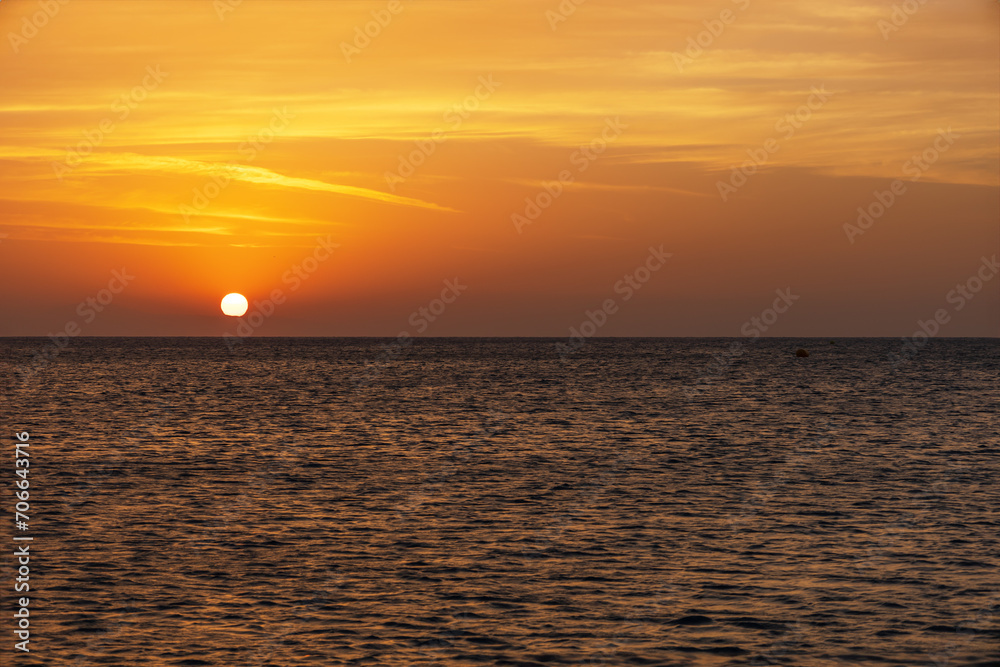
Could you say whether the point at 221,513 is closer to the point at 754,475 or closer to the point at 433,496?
the point at 433,496

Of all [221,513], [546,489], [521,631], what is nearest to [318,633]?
[521,631]

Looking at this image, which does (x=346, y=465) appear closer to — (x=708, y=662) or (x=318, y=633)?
(x=318, y=633)

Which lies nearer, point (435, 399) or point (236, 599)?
point (236, 599)

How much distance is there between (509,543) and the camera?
95.8 ft

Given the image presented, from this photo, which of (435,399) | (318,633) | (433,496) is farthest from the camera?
(435,399)

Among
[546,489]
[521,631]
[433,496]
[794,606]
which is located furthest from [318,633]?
[546,489]

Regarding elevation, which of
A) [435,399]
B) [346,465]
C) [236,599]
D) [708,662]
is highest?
[435,399]

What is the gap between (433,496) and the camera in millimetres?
37500

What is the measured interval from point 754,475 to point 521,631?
81.1ft

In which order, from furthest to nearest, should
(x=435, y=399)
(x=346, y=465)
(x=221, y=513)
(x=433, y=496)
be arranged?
(x=435, y=399) → (x=346, y=465) → (x=433, y=496) → (x=221, y=513)

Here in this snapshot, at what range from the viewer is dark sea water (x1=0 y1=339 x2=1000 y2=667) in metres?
20.4

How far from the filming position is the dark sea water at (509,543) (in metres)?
20.4

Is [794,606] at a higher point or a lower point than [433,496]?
lower

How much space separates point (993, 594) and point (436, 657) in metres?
13.5
